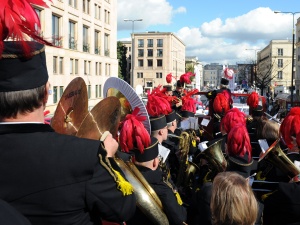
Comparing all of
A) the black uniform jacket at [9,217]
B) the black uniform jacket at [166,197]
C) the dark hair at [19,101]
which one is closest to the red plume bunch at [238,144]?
the black uniform jacket at [166,197]

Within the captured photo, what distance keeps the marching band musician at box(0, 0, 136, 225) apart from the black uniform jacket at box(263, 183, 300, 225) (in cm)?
159

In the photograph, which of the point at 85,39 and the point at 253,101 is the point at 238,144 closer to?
the point at 253,101

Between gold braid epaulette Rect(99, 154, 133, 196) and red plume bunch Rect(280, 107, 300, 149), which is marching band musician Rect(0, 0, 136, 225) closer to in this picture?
gold braid epaulette Rect(99, 154, 133, 196)

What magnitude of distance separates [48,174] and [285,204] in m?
1.90

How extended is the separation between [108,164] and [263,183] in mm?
2508

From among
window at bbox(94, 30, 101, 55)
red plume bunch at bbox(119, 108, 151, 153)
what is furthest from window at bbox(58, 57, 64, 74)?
red plume bunch at bbox(119, 108, 151, 153)

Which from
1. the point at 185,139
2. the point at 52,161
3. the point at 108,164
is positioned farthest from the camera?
the point at 185,139

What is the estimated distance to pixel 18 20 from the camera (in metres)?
1.77

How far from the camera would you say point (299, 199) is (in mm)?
2871

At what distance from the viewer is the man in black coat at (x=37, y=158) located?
6.03 ft

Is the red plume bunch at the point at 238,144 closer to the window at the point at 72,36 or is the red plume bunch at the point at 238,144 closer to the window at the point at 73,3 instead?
the window at the point at 72,36

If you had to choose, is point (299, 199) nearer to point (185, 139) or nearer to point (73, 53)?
point (185, 139)

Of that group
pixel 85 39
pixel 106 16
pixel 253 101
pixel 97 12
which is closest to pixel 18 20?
pixel 253 101

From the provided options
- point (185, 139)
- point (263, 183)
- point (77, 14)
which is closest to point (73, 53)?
point (77, 14)
